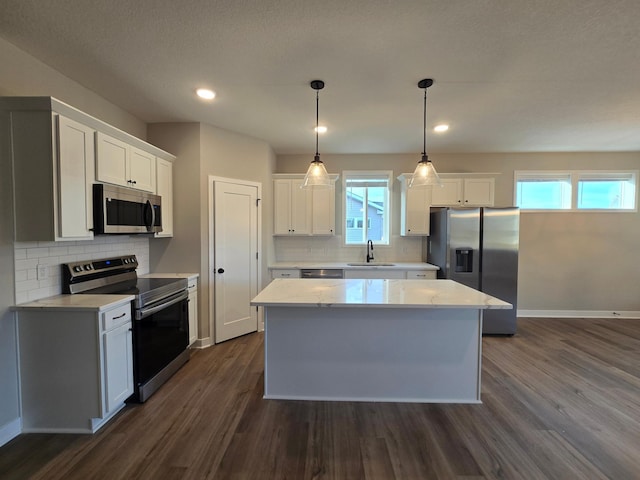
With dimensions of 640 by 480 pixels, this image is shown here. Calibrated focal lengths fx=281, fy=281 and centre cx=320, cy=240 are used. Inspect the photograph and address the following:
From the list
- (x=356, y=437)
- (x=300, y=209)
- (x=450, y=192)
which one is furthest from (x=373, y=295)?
(x=450, y=192)

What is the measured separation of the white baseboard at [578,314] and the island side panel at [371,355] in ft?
10.2

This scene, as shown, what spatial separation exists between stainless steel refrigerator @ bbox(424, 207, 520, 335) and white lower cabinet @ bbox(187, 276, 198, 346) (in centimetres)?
332

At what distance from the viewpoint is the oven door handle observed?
2.34 meters

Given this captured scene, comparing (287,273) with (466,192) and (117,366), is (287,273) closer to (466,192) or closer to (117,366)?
(117,366)

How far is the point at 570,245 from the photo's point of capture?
15.1ft

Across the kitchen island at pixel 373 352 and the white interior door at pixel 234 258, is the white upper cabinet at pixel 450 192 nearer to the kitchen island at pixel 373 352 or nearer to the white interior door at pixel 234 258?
the kitchen island at pixel 373 352

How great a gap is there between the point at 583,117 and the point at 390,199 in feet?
8.13

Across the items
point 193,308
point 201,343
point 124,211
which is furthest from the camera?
point 201,343

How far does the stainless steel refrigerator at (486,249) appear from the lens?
3891mm

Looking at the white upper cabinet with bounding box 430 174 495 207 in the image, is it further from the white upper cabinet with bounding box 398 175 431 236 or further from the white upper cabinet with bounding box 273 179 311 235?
the white upper cabinet with bounding box 273 179 311 235

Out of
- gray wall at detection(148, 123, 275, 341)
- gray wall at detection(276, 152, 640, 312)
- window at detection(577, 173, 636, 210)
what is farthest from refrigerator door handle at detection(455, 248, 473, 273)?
gray wall at detection(148, 123, 275, 341)

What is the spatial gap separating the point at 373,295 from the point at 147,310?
1.92m

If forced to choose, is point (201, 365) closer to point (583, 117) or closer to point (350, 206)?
point (350, 206)

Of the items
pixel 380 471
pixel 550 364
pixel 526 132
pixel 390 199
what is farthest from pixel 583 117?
pixel 380 471
